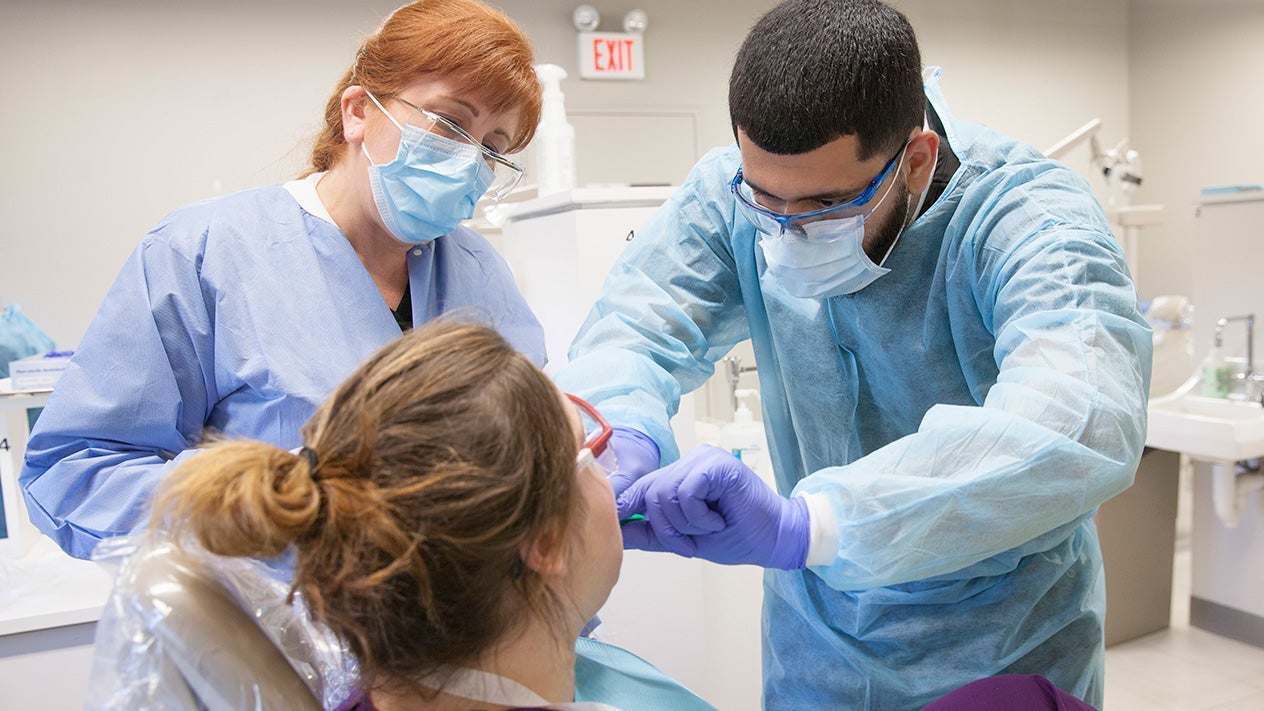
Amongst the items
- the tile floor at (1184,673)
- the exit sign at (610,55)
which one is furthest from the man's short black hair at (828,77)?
the exit sign at (610,55)

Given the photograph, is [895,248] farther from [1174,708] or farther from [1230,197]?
[1230,197]

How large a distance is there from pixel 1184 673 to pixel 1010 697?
2.56 metres

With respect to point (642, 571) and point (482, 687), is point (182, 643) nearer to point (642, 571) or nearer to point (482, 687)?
point (482, 687)

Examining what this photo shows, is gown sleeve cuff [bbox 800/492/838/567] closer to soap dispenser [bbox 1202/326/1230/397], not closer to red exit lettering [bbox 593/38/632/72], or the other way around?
soap dispenser [bbox 1202/326/1230/397]

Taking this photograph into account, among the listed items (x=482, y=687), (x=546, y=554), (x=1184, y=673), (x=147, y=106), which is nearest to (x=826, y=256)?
(x=546, y=554)

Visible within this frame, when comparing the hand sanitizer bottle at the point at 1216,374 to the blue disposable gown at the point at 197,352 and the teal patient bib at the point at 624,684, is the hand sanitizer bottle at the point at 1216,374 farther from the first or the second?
the blue disposable gown at the point at 197,352

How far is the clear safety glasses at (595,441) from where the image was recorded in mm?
886

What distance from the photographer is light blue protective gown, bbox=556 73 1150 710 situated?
2.91 ft

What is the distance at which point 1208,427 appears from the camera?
2828 millimetres

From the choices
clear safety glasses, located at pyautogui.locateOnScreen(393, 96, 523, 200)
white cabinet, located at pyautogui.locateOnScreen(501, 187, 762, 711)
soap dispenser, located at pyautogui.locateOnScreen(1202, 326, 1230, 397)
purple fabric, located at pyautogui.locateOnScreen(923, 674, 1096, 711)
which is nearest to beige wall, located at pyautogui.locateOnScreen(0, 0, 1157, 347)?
white cabinet, located at pyautogui.locateOnScreen(501, 187, 762, 711)

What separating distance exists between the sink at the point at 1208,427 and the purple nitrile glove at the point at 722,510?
93.0 inches

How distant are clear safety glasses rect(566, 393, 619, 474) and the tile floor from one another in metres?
2.48

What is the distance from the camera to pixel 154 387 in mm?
1122

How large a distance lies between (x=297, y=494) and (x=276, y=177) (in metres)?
3.85
